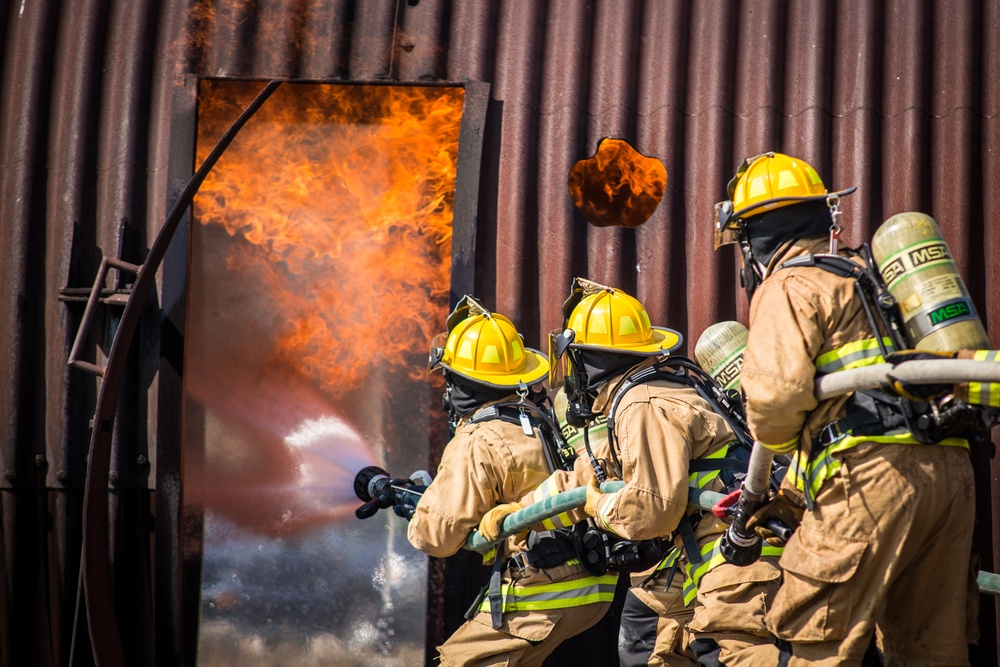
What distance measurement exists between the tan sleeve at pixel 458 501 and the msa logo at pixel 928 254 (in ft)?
6.56

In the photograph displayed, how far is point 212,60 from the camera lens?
18.8ft

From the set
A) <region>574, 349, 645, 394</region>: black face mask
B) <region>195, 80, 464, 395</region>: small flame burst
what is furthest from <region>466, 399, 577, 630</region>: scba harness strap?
<region>195, 80, 464, 395</region>: small flame burst

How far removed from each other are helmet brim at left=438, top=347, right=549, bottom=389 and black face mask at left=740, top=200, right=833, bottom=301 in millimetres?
1409

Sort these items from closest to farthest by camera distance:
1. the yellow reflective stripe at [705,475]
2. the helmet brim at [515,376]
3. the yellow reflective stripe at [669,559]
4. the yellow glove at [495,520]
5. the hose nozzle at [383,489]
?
the yellow reflective stripe at [705,475] < the yellow glove at [495,520] < the yellow reflective stripe at [669,559] < the helmet brim at [515,376] < the hose nozzle at [383,489]

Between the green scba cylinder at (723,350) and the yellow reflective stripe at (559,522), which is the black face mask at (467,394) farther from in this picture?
the green scba cylinder at (723,350)

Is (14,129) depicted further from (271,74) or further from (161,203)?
(271,74)

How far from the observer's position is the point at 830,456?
2.99 meters

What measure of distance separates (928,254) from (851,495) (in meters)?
0.88

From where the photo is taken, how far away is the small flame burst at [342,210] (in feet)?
18.2

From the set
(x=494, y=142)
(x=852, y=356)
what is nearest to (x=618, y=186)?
(x=494, y=142)

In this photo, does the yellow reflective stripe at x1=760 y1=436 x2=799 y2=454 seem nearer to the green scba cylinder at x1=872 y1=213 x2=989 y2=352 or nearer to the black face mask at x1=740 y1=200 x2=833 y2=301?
the green scba cylinder at x1=872 y1=213 x2=989 y2=352

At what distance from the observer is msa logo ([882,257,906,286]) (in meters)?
3.11

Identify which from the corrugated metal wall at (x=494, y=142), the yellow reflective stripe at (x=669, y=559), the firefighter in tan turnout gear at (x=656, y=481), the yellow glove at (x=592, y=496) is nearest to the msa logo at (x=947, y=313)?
the firefighter in tan turnout gear at (x=656, y=481)

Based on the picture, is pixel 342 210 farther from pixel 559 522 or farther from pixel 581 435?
pixel 559 522
